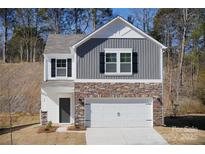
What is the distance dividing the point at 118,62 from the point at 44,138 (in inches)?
268

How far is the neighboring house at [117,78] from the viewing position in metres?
25.2

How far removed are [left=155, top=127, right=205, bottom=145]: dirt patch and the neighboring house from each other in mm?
1997

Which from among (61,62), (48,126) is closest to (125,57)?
(61,62)

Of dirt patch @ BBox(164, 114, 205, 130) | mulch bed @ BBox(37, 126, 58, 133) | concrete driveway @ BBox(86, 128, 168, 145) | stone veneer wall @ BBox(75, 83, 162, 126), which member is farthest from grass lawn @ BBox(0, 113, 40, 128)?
dirt patch @ BBox(164, 114, 205, 130)

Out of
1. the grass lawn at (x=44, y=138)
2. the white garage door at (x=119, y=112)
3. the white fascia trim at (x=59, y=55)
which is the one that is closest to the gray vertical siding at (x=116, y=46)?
the white garage door at (x=119, y=112)

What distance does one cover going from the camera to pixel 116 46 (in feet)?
83.4

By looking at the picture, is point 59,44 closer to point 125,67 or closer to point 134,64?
point 125,67

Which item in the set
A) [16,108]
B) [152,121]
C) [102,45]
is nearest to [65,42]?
[102,45]

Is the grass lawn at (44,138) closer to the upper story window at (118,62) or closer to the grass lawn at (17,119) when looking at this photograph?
Result: the upper story window at (118,62)

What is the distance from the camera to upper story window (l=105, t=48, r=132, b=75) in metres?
25.3

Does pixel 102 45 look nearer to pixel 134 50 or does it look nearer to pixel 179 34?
pixel 134 50

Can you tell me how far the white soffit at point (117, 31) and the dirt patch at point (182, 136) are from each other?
19.6 feet

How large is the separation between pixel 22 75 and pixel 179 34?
58.5 ft

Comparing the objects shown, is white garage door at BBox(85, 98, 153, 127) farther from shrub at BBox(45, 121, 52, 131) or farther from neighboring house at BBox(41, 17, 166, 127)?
shrub at BBox(45, 121, 52, 131)
